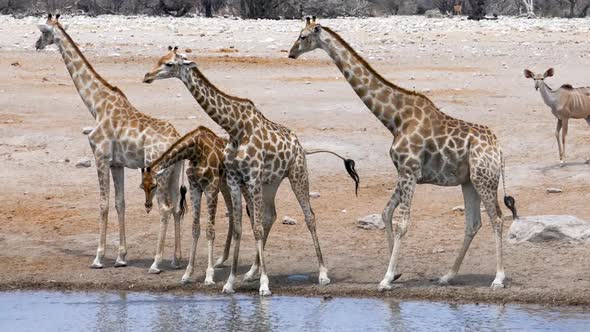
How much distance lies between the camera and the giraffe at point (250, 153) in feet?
37.2

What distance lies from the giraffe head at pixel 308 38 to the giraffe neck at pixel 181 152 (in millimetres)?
1112

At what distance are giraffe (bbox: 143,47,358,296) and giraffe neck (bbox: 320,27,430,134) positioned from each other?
74 cm

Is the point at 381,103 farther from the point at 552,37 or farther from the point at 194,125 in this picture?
the point at 552,37

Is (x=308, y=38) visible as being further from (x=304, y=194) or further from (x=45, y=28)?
(x=45, y=28)

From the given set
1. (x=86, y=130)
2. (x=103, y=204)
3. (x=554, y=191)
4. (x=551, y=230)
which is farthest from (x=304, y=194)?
(x=86, y=130)

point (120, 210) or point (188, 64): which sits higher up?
point (188, 64)

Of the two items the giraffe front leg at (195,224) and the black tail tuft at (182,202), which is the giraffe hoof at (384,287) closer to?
the giraffe front leg at (195,224)

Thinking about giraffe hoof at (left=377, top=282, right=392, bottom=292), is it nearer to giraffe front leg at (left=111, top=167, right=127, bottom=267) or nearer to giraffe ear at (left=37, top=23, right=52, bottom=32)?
giraffe front leg at (left=111, top=167, right=127, bottom=267)

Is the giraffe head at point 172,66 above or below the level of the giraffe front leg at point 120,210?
above

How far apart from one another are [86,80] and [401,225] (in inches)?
142

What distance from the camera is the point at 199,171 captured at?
11602 millimetres

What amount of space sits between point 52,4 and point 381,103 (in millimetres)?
31835

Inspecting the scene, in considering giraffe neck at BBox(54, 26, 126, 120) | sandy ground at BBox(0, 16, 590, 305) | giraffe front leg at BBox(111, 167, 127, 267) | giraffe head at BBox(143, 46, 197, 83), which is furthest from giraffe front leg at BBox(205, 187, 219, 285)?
giraffe neck at BBox(54, 26, 126, 120)

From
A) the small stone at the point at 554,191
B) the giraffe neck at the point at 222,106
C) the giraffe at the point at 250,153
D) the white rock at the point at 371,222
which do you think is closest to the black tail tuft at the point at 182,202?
the giraffe at the point at 250,153
